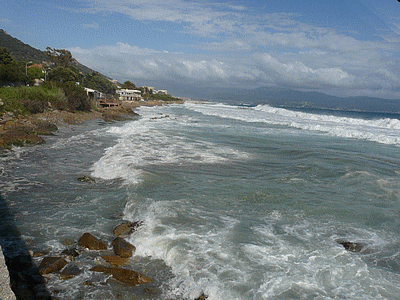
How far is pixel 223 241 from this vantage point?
604cm

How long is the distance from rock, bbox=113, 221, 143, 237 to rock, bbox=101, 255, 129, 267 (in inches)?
35.1

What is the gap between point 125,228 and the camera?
21.3ft

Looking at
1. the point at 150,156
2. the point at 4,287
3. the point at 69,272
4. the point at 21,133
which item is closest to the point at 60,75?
the point at 21,133

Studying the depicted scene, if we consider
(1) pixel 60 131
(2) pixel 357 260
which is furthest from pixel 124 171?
(1) pixel 60 131

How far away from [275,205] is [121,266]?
445 centimetres

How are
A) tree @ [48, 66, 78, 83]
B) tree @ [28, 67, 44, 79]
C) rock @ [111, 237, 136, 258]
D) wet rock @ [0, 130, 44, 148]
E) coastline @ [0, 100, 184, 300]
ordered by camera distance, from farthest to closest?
tree @ [48, 66, 78, 83]
tree @ [28, 67, 44, 79]
wet rock @ [0, 130, 44, 148]
rock @ [111, 237, 136, 258]
coastline @ [0, 100, 184, 300]

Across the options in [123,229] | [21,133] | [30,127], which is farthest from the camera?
[30,127]

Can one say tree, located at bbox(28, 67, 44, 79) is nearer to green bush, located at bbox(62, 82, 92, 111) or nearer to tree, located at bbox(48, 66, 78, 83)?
tree, located at bbox(48, 66, 78, 83)

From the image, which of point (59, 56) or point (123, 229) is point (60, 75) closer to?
point (59, 56)

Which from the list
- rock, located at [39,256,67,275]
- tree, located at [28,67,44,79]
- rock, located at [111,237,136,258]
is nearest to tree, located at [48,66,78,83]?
tree, located at [28,67,44,79]

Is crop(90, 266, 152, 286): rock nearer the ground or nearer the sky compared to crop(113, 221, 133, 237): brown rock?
nearer the ground

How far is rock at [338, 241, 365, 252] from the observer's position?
597cm

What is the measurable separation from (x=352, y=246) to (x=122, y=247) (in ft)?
14.8

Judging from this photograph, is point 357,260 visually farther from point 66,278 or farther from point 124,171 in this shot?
point 124,171
